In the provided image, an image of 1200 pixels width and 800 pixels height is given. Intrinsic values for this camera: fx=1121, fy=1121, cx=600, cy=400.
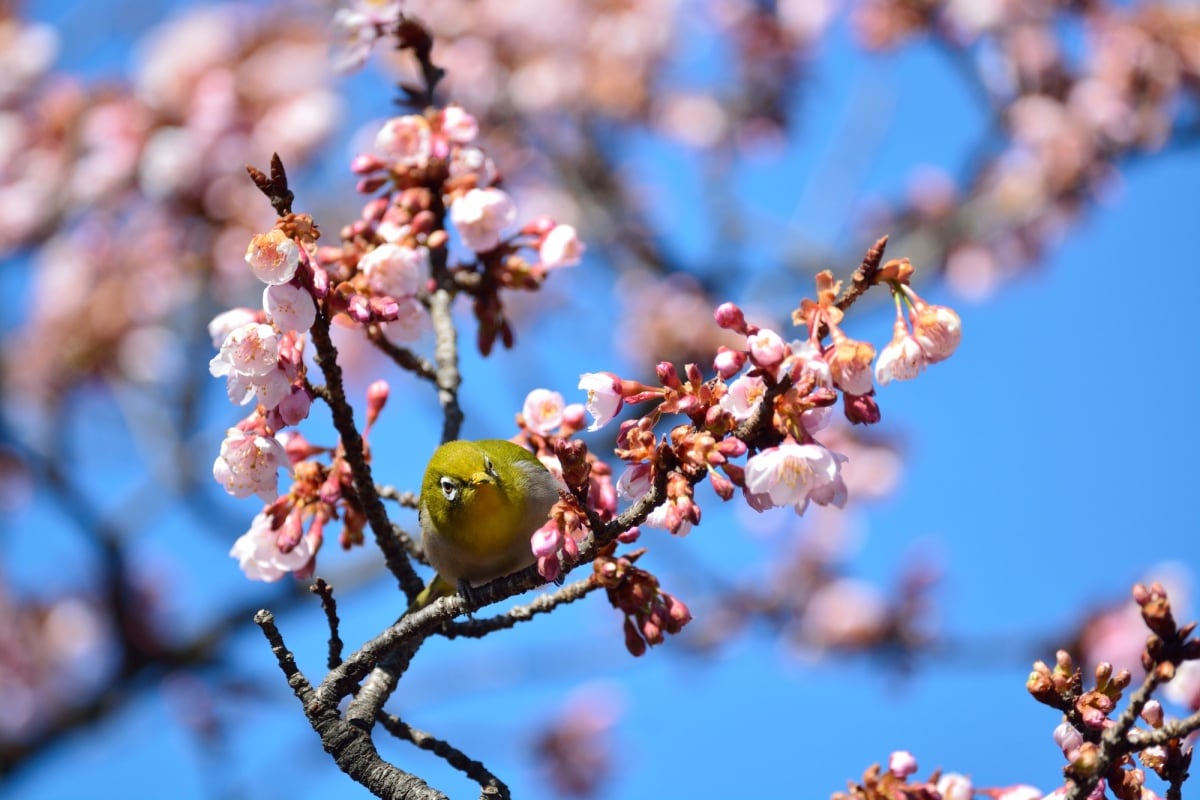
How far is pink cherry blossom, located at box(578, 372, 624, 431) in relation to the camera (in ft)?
6.46

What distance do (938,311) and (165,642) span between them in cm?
785

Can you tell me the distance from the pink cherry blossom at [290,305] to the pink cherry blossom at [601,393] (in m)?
0.48

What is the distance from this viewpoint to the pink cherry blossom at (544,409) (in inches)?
93.7

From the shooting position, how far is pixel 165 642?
8453 millimetres

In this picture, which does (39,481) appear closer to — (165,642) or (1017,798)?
(165,642)

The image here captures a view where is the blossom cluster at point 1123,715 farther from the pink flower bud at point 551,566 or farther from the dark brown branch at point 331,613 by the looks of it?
the dark brown branch at point 331,613

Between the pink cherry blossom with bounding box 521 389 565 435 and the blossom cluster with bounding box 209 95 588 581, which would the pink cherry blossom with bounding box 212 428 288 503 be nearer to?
the blossom cluster with bounding box 209 95 588 581

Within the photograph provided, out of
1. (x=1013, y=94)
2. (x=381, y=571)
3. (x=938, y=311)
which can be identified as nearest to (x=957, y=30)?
(x=1013, y=94)

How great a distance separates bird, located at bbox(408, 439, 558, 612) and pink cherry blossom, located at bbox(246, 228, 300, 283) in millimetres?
783

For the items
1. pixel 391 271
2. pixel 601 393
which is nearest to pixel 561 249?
pixel 391 271

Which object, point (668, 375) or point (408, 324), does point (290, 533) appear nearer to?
point (408, 324)

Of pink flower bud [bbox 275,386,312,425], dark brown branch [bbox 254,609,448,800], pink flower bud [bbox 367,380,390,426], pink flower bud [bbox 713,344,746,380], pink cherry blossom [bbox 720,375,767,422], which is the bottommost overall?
dark brown branch [bbox 254,609,448,800]

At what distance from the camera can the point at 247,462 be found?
208 centimetres

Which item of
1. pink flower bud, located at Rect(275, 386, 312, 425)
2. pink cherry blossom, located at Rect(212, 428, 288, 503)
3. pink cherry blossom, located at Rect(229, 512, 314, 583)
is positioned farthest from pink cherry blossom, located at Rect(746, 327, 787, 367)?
pink cherry blossom, located at Rect(229, 512, 314, 583)
